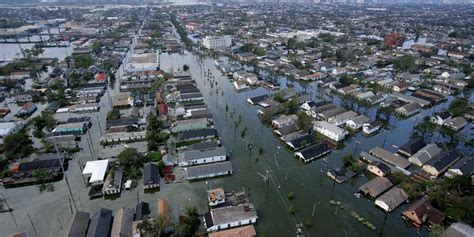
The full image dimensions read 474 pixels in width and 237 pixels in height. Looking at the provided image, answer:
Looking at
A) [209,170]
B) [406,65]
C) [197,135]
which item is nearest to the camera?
[209,170]

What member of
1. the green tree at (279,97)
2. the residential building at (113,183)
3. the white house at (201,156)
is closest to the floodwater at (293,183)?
the white house at (201,156)

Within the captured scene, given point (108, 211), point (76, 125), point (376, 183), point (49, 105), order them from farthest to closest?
point (49, 105)
point (76, 125)
point (376, 183)
point (108, 211)

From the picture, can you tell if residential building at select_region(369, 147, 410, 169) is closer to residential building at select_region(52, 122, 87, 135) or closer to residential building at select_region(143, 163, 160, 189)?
residential building at select_region(143, 163, 160, 189)

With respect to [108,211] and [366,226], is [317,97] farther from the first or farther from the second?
[108,211]

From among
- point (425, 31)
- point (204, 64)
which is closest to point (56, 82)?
point (204, 64)

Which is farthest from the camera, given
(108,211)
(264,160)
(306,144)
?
(306,144)

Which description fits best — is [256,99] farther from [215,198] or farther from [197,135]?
[215,198]

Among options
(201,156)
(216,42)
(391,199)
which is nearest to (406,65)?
(216,42)
